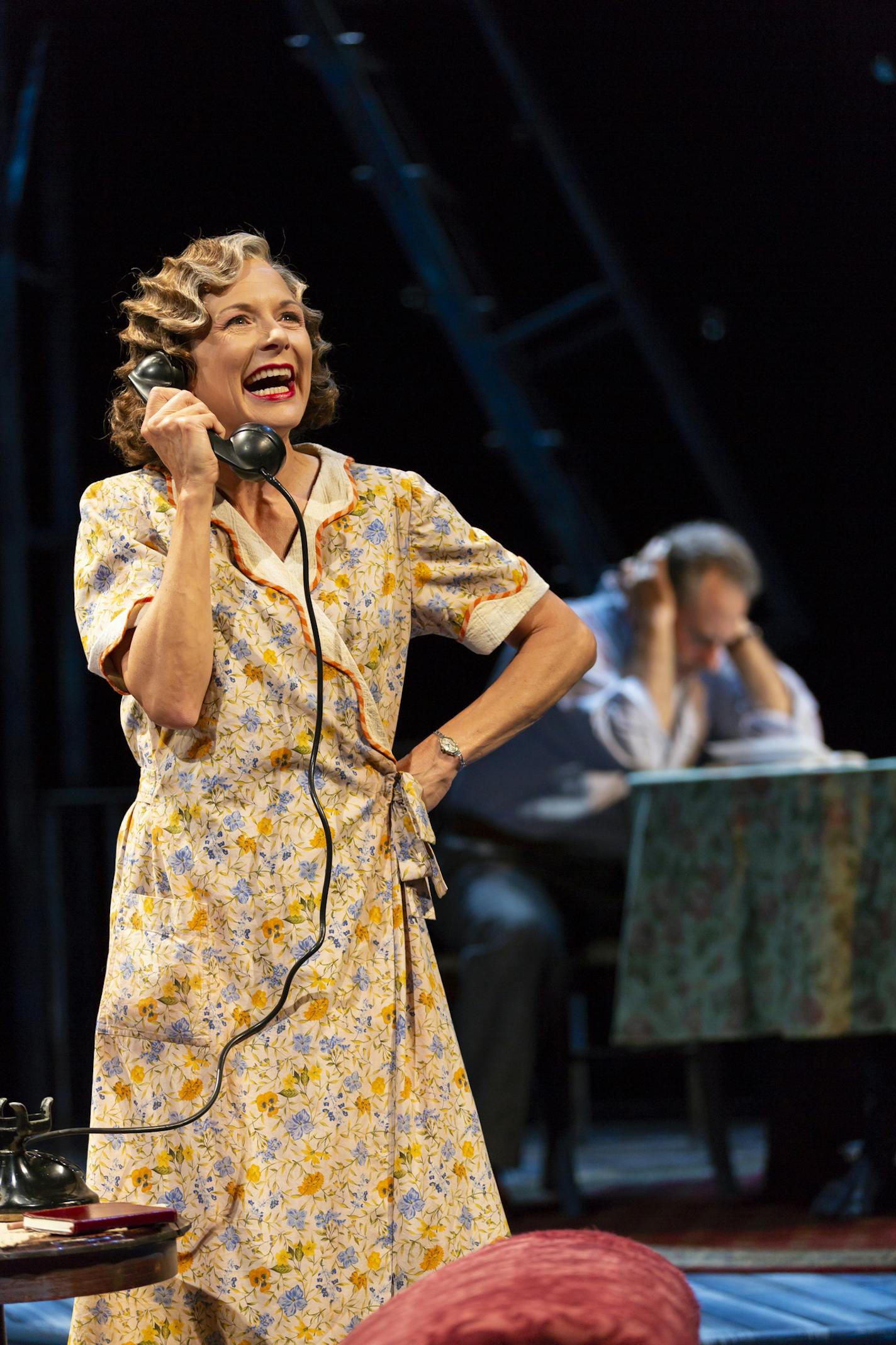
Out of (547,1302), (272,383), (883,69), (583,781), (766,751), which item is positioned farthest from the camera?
(883,69)

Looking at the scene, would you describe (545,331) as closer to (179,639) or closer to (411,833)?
(411,833)

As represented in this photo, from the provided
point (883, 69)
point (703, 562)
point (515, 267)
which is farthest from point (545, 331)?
point (883, 69)

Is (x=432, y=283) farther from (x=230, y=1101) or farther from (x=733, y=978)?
(x=230, y=1101)

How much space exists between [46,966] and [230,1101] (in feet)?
9.57

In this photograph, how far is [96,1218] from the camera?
1.31 meters

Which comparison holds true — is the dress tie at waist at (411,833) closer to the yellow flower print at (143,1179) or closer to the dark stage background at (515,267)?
the yellow flower print at (143,1179)

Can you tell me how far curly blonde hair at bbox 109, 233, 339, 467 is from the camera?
1.74 meters

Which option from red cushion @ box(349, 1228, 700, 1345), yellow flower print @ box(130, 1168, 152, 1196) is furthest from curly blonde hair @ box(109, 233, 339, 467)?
red cushion @ box(349, 1228, 700, 1345)

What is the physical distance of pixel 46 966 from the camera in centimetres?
436

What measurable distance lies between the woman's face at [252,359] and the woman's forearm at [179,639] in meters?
0.21

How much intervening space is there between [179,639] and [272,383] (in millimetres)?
347

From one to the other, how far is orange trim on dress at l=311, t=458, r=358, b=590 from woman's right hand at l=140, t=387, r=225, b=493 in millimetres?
132

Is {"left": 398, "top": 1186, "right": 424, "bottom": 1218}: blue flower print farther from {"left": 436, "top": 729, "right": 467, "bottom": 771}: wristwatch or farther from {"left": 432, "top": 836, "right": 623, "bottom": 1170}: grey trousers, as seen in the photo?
{"left": 432, "top": 836, "right": 623, "bottom": 1170}: grey trousers

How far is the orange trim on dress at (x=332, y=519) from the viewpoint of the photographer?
1.69m
